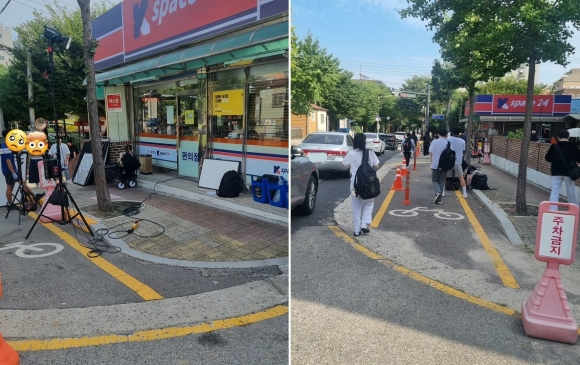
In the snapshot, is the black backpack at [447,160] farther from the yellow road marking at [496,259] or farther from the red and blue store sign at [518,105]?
the yellow road marking at [496,259]

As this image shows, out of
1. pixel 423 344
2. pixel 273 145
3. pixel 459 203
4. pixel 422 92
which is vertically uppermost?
pixel 422 92

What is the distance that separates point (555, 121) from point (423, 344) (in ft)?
14.5

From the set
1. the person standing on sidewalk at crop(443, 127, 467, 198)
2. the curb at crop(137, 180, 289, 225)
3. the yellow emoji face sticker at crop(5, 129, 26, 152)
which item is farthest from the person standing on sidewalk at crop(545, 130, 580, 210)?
the yellow emoji face sticker at crop(5, 129, 26, 152)

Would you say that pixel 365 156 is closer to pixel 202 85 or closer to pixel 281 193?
pixel 281 193

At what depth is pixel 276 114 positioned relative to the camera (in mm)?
6234

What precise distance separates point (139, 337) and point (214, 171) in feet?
14.3

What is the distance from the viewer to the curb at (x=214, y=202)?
216 inches

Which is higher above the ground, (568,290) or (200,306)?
(568,290)

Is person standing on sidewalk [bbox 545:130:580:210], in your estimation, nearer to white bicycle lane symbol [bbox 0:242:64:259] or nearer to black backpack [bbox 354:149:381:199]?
black backpack [bbox 354:149:381:199]

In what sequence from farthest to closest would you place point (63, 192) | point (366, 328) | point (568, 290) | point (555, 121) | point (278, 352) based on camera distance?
1. point (555, 121)
2. point (63, 192)
3. point (568, 290)
4. point (278, 352)
5. point (366, 328)

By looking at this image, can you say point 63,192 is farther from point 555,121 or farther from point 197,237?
point 555,121

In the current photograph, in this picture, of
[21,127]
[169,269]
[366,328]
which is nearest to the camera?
[366,328]

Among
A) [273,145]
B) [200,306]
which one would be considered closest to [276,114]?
[273,145]

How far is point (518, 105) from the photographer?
14.6 ft
